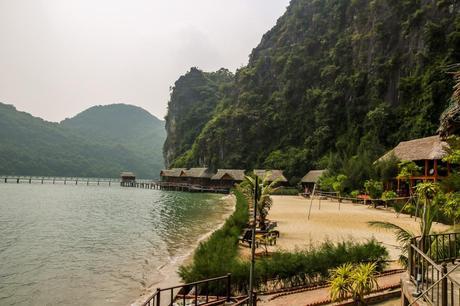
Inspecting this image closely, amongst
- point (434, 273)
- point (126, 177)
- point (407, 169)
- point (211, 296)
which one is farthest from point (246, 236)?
point (126, 177)

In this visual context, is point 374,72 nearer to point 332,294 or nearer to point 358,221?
point 358,221

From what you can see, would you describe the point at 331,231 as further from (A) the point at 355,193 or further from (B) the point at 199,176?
→ (B) the point at 199,176

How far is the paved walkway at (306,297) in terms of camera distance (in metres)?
10.2

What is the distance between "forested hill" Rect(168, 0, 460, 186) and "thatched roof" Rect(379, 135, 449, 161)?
6.25 meters

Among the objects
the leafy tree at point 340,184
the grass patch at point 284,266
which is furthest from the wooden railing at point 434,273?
the leafy tree at point 340,184

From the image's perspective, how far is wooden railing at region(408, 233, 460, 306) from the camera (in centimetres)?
597

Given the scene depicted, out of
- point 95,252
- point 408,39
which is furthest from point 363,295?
point 408,39

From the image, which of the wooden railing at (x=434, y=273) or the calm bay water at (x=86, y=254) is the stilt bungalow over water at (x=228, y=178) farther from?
the wooden railing at (x=434, y=273)

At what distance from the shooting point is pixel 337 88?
281ft

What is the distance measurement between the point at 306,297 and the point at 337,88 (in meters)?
80.3

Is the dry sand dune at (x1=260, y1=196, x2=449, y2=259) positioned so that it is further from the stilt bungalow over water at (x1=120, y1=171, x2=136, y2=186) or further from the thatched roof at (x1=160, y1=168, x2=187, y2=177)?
the stilt bungalow over water at (x1=120, y1=171, x2=136, y2=186)

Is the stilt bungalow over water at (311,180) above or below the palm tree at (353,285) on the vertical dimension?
above

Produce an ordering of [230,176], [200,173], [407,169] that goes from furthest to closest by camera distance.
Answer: [200,173]
[230,176]
[407,169]

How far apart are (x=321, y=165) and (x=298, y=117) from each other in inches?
939
